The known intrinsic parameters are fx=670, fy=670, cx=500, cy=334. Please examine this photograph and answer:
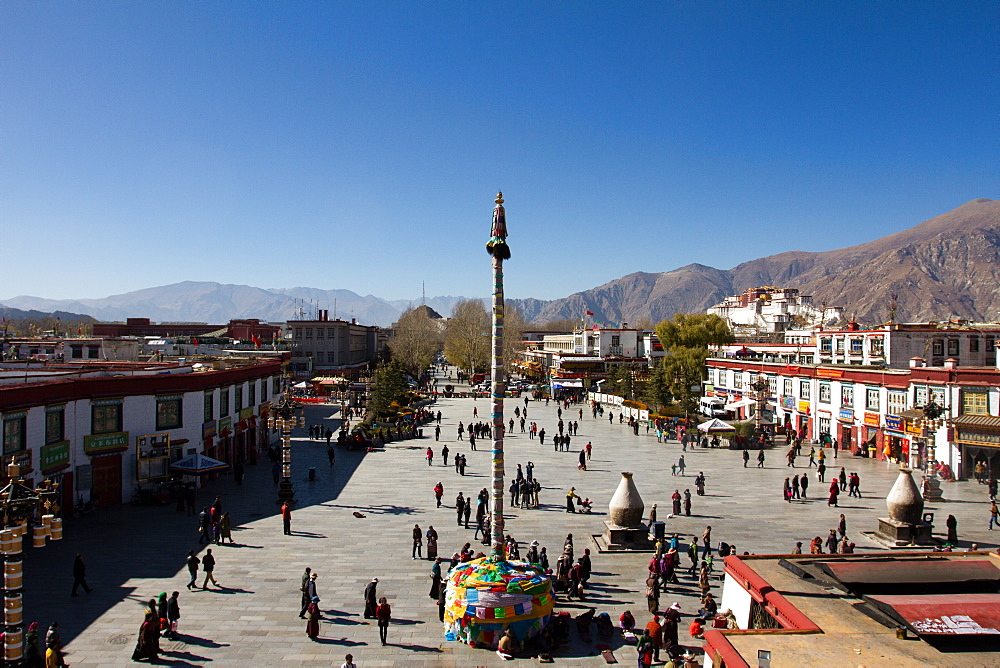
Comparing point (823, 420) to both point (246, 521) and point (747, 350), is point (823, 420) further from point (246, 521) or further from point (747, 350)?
point (246, 521)

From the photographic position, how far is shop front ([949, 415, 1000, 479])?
3077 cm

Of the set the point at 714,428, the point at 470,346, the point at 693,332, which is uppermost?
the point at 693,332

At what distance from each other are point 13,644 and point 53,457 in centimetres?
1347

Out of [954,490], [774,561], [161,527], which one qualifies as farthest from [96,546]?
[954,490]

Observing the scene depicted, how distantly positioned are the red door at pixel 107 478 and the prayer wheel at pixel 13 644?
15140 millimetres

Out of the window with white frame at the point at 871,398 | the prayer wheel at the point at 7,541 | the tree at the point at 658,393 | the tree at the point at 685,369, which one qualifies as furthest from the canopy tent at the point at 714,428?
the prayer wheel at the point at 7,541

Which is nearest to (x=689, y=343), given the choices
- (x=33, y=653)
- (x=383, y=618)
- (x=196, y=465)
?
(x=196, y=465)

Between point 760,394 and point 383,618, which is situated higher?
point 760,394

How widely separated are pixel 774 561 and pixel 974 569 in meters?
3.70

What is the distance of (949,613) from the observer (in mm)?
10695

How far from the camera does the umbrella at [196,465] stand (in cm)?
2764

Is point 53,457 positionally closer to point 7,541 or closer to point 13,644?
point 13,644

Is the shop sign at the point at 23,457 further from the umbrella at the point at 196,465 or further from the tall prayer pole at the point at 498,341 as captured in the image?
the tall prayer pole at the point at 498,341

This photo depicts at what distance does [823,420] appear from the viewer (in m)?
44.8
